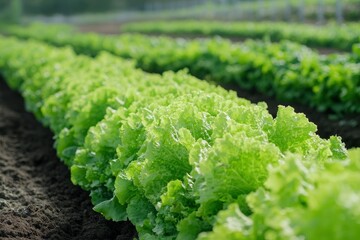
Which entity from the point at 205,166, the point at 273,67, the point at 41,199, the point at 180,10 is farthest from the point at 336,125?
the point at 180,10

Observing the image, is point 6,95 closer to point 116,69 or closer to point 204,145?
point 116,69

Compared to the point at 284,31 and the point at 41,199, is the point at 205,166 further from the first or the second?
the point at 284,31

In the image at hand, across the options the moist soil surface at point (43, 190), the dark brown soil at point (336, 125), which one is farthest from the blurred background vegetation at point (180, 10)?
the moist soil surface at point (43, 190)

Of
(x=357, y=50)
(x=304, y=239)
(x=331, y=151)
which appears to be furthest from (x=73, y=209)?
(x=357, y=50)

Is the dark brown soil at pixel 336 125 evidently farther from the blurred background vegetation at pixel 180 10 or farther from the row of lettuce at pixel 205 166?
the blurred background vegetation at pixel 180 10

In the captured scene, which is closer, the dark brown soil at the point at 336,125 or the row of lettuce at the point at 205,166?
the row of lettuce at the point at 205,166

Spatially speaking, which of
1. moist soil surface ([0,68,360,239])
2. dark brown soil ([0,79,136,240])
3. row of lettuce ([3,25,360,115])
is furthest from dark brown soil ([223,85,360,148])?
dark brown soil ([0,79,136,240])
